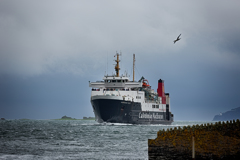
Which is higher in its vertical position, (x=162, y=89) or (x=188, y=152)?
(x=162, y=89)

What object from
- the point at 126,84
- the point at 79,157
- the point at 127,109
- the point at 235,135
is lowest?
the point at 79,157

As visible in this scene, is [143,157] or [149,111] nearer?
[143,157]

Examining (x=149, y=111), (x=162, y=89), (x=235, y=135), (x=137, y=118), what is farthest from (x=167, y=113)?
(x=235, y=135)

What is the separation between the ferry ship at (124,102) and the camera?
66.6 m

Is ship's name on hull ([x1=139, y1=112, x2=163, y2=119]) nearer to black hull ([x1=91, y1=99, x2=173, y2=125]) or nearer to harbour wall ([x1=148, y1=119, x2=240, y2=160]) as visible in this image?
black hull ([x1=91, y1=99, x2=173, y2=125])

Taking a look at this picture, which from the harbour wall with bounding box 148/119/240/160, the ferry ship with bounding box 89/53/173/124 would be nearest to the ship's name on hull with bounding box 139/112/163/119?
the ferry ship with bounding box 89/53/173/124

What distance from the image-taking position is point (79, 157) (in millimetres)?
25000

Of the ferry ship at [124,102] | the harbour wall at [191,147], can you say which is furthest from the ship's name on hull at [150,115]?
the harbour wall at [191,147]

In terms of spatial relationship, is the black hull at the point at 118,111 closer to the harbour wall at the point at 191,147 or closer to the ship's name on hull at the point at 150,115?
the ship's name on hull at the point at 150,115

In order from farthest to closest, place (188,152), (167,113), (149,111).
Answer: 1. (167,113)
2. (149,111)
3. (188,152)

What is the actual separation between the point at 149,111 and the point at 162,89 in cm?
1667

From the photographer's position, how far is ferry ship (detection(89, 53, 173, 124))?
66562 millimetres

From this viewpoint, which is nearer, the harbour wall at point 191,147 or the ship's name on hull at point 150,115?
the harbour wall at point 191,147

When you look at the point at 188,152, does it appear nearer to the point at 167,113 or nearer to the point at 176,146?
the point at 176,146
